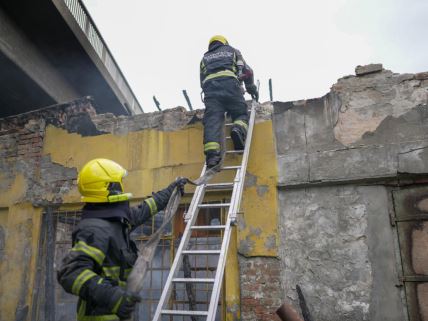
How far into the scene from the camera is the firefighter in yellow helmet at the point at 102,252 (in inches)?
75.9

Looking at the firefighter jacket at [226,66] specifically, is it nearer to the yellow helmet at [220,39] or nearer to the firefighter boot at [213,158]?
the yellow helmet at [220,39]

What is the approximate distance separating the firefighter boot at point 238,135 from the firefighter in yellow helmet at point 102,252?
1457 millimetres

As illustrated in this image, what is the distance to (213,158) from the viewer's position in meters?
3.63

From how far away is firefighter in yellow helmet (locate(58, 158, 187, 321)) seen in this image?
193 centimetres

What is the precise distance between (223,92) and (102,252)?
7.55 feet

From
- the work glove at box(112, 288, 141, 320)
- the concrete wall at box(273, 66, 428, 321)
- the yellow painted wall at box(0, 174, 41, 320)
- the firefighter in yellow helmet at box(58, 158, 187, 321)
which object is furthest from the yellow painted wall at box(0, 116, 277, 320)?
the work glove at box(112, 288, 141, 320)

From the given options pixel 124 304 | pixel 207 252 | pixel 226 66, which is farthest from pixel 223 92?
pixel 124 304

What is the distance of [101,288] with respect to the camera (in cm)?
192

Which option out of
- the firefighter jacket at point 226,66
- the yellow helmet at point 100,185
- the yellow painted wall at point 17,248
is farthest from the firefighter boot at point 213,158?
the yellow painted wall at point 17,248

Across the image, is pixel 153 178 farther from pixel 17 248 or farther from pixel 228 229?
pixel 17 248

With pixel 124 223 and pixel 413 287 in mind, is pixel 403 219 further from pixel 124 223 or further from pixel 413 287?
pixel 124 223

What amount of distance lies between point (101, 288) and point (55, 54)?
22.4ft

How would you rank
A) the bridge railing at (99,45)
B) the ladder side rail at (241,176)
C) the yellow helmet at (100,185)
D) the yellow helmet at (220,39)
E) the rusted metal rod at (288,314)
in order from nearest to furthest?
the rusted metal rod at (288,314) → the yellow helmet at (100,185) → the ladder side rail at (241,176) → the yellow helmet at (220,39) → the bridge railing at (99,45)

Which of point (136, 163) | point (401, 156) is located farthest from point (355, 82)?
point (136, 163)
